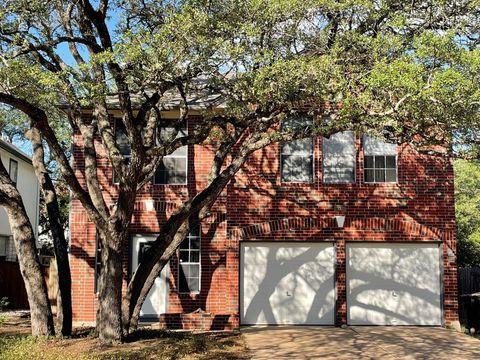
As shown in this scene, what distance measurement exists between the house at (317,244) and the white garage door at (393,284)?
0.08ft

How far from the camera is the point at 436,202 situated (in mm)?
15461

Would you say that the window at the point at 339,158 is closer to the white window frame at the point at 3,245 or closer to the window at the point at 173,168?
the window at the point at 173,168

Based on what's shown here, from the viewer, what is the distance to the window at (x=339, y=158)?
15.6 metres

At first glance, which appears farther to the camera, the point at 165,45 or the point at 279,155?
the point at 279,155

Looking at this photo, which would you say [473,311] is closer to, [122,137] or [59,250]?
[122,137]

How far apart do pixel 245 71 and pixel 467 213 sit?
18.5 meters

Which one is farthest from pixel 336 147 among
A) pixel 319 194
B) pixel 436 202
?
pixel 436 202

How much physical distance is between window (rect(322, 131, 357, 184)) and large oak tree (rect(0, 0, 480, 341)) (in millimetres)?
4024

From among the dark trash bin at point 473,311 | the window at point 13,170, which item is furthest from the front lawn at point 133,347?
the window at point 13,170

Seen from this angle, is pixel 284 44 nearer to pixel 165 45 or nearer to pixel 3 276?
pixel 165 45

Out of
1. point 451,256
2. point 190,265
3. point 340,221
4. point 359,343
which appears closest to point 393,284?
point 451,256

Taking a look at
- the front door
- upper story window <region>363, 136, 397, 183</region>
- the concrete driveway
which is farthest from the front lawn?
upper story window <region>363, 136, 397, 183</region>

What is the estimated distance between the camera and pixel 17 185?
26250mm

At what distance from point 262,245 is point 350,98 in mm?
6737
